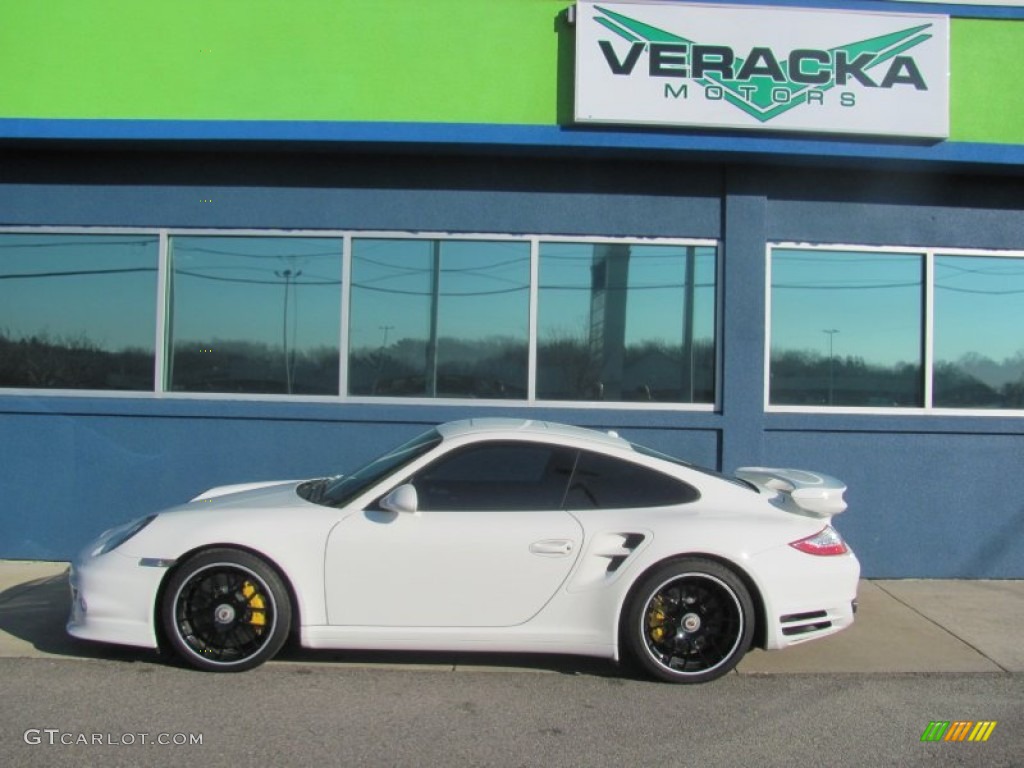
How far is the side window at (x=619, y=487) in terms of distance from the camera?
532 cm

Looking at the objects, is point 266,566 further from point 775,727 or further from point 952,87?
point 952,87

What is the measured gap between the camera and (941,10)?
8016mm

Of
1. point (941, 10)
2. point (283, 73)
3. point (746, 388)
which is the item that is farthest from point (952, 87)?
point (283, 73)

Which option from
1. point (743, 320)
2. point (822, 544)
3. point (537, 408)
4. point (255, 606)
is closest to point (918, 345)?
point (743, 320)

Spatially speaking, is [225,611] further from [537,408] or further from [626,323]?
[626,323]

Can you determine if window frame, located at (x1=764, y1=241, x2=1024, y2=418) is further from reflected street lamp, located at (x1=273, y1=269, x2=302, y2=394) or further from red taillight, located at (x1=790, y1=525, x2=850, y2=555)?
reflected street lamp, located at (x1=273, y1=269, x2=302, y2=394)

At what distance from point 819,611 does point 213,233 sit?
5.83 meters

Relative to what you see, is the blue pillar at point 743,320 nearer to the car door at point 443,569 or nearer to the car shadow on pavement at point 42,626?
the car door at point 443,569

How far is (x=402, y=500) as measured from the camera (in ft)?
16.5

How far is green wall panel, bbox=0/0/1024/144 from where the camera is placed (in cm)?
791

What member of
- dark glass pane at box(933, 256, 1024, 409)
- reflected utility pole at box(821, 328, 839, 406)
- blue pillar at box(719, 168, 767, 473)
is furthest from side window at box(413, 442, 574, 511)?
dark glass pane at box(933, 256, 1024, 409)

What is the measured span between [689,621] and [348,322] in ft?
14.0
